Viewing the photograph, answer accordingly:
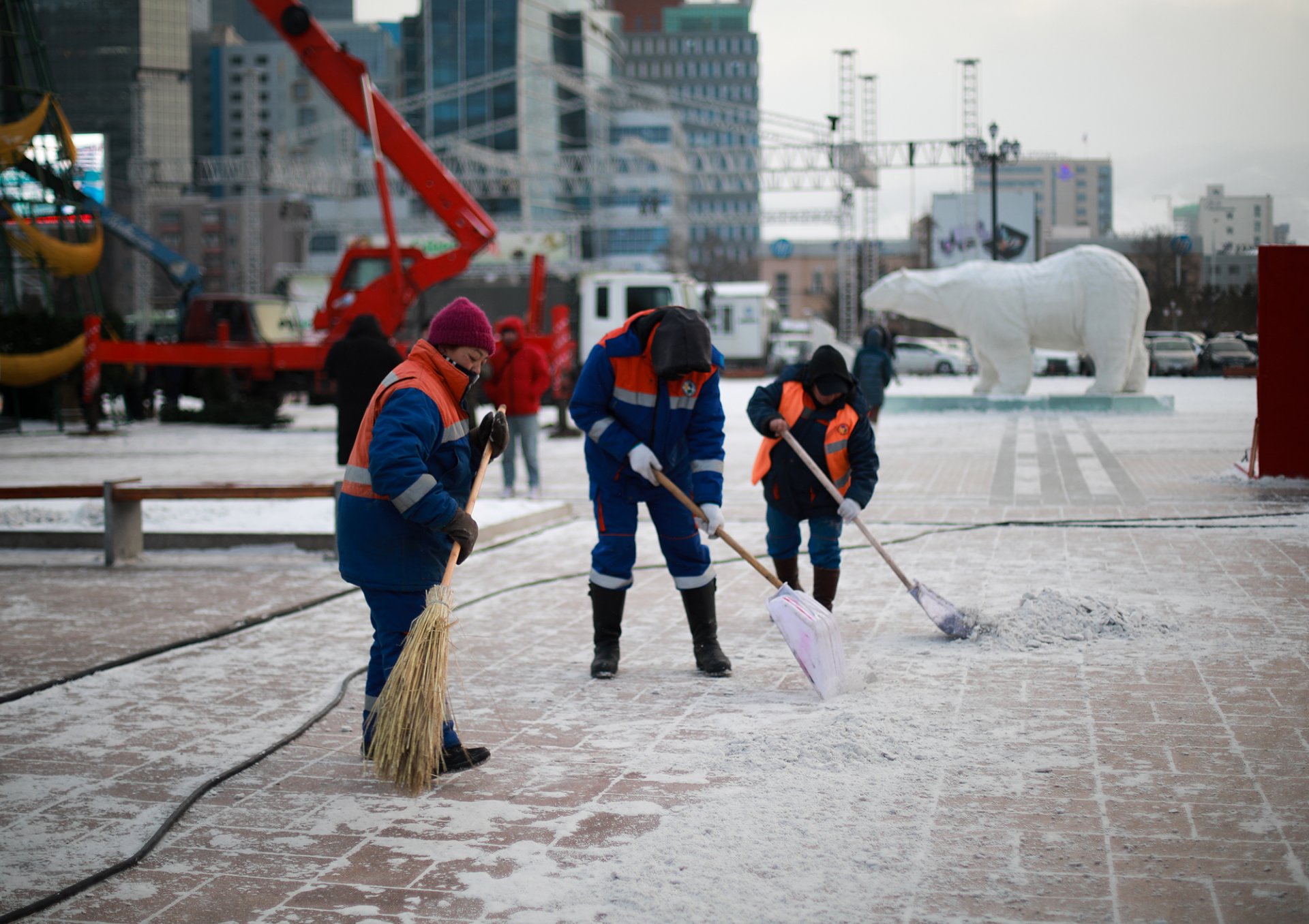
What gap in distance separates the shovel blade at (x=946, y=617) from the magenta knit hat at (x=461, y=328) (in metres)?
2.74

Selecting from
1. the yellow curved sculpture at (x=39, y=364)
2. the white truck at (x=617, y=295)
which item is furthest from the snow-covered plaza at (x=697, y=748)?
the white truck at (x=617, y=295)

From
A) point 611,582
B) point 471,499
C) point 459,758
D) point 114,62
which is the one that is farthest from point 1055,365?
point 114,62

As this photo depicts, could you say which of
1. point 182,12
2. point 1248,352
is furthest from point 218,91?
point 1248,352

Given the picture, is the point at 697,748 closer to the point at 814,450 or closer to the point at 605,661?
the point at 605,661

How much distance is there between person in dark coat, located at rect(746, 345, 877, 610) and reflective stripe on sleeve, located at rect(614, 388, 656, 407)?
0.96 meters

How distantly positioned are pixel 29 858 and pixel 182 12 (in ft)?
398

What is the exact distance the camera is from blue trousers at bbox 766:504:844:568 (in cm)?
675

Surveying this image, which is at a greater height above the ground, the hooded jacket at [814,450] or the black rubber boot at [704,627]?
the hooded jacket at [814,450]

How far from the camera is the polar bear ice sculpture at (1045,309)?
76.2ft

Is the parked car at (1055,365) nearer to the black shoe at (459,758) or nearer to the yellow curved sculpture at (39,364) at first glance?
the yellow curved sculpture at (39,364)

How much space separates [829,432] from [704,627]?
1.35 m

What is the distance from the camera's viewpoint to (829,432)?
6.74 meters

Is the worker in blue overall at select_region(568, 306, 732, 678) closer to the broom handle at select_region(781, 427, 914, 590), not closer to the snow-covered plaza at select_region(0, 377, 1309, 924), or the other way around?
the snow-covered plaza at select_region(0, 377, 1309, 924)

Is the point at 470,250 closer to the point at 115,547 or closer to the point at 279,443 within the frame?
the point at 279,443
